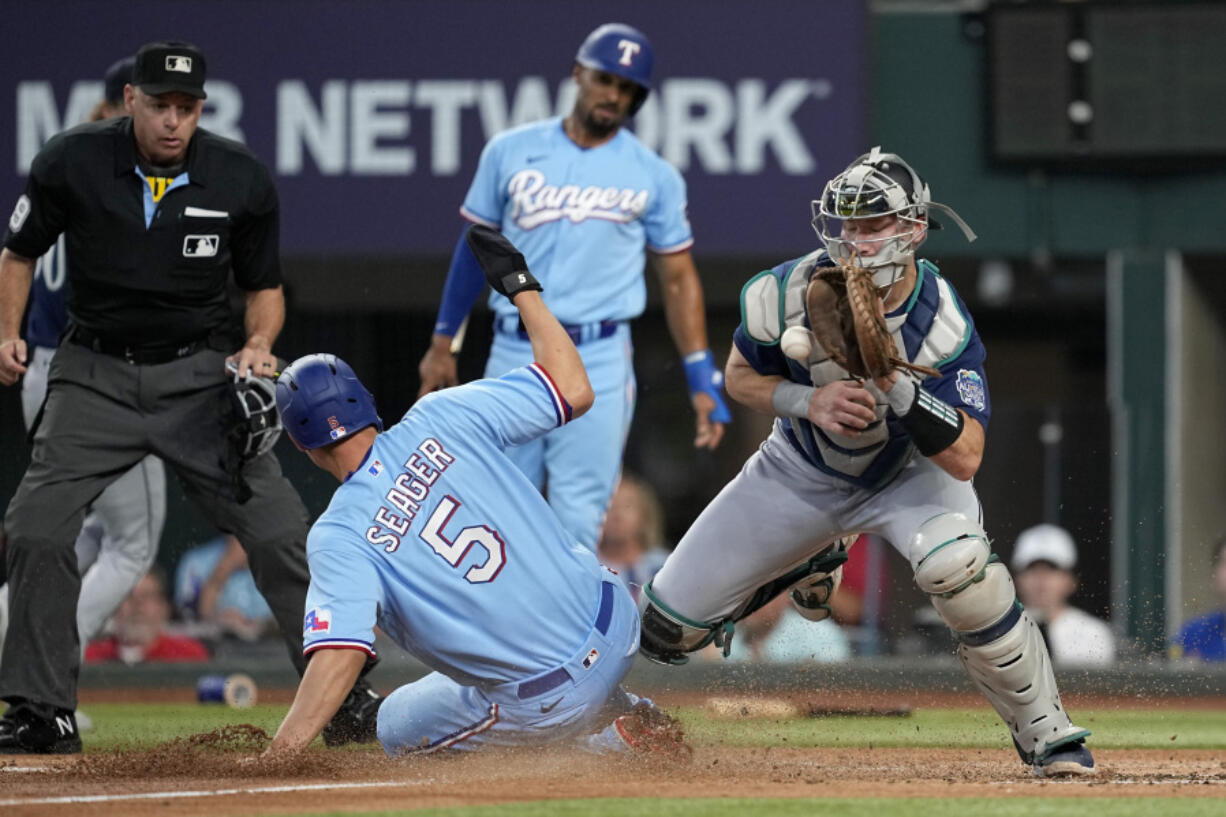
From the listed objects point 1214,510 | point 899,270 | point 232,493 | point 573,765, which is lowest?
point 1214,510

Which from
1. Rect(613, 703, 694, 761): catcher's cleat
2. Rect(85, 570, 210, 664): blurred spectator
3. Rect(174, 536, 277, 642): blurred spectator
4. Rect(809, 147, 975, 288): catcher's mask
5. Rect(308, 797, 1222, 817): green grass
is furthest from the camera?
Rect(174, 536, 277, 642): blurred spectator

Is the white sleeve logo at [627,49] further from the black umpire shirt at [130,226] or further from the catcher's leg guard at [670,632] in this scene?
the catcher's leg guard at [670,632]

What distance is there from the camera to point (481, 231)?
537 cm

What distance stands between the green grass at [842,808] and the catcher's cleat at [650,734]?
→ 0.89 meters

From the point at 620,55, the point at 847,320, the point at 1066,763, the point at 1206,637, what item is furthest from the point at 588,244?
the point at 1206,637

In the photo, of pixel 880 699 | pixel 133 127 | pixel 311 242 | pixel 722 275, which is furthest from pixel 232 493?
pixel 722 275

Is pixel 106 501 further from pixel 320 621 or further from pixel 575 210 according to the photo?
pixel 320 621

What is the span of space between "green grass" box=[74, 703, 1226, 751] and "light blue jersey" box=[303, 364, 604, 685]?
1251mm

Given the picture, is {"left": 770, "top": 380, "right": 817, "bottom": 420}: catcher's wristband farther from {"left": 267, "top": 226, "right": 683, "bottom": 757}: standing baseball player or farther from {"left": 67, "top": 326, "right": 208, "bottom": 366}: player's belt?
{"left": 67, "top": 326, "right": 208, "bottom": 366}: player's belt

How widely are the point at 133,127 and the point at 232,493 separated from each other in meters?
1.17

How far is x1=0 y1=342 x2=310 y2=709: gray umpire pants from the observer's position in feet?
19.2

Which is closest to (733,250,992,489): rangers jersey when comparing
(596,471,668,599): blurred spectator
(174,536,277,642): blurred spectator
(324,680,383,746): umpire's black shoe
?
(324,680,383,746): umpire's black shoe

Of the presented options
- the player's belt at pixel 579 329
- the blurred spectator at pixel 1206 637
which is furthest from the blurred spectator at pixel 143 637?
the blurred spectator at pixel 1206 637

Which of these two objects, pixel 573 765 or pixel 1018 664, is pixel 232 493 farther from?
pixel 1018 664
